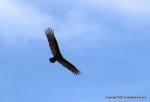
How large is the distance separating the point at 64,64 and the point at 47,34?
415cm

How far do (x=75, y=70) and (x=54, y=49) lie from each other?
419 centimetres

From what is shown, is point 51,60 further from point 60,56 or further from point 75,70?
point 75,70

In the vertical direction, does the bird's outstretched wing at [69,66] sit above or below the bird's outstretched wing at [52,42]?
below

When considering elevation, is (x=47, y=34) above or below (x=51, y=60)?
above

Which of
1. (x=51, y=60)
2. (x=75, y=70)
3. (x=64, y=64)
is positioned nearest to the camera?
(x=51, y=60)

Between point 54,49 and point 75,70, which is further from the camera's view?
point 75,70

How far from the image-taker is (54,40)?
19.2 metres

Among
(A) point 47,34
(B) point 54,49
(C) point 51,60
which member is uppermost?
(A) point 47,34

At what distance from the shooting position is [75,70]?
2131cm

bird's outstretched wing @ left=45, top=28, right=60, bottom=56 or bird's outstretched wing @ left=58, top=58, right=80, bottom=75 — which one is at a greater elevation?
bird's outstretched wing @ left=45, top=28, right=60, bottom=56

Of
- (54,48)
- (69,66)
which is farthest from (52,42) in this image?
(69,66)

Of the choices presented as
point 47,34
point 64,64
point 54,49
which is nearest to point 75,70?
point 64,64

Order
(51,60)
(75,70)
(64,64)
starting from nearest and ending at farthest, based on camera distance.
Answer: (51,60)
(64,64)
(75,70)

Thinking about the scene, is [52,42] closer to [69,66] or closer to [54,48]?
[54,48]
